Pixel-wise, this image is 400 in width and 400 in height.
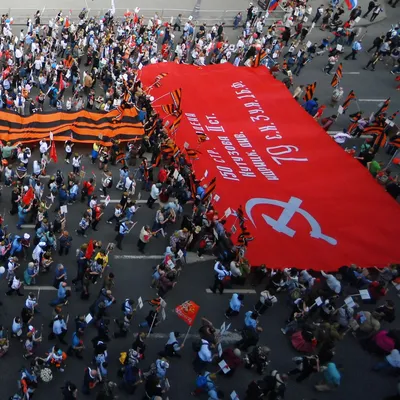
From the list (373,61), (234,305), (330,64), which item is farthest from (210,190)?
(373,61)

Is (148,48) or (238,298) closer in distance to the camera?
(238,298)

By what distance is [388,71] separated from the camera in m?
30.1

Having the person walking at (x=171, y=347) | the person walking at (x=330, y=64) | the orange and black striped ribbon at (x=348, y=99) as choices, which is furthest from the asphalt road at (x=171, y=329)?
the person walking at (x=330, y=64)

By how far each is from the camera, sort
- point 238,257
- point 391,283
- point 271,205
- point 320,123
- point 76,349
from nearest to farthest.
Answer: point 76,349
point 238,257
point 391,283
point 271,205
point 320,123

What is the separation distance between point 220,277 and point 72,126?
9.05 m

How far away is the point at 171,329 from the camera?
48.5 ft

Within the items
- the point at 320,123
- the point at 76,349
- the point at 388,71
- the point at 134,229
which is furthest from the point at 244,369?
the point at 388,71

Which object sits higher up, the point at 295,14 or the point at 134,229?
the point at 295,14

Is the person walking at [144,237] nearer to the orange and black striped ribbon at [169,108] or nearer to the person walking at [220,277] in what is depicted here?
the person walking at [220,277]

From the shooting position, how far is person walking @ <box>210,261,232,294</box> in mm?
15383

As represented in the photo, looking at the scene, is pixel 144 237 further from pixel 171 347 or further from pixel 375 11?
pixel 375 11

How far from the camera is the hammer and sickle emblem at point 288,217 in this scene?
17750 mm

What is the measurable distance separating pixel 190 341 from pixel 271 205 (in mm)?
6348

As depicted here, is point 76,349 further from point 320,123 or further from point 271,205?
point 320,123
